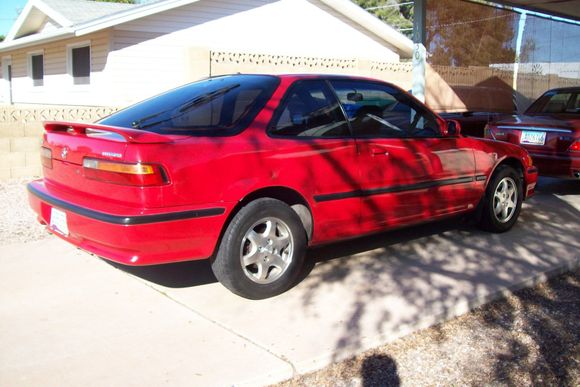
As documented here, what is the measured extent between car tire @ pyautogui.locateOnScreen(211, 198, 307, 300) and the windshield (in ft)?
20.1

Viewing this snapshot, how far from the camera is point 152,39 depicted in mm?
14992

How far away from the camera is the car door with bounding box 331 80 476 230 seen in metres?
4.91

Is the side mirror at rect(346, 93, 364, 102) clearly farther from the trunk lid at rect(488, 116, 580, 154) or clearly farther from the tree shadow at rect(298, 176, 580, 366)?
the trunk lid at rect(488, 116, 580, 154)

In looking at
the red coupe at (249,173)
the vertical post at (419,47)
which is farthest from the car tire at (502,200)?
the vertical post at (419,47)

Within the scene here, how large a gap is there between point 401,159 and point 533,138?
12.4 ft

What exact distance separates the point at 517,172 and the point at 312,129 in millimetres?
2873

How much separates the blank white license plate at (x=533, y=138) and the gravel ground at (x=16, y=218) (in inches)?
245

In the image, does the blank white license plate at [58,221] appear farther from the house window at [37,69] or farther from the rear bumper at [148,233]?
the house window at [37,69]

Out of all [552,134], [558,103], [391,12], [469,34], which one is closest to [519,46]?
[469,34]

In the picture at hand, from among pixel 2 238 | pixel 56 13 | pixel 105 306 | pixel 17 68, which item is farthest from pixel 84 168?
pixel 17 68

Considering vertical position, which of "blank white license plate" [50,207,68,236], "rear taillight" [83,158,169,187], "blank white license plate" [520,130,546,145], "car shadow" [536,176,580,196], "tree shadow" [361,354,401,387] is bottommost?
"tree shadow" [361,354,401,387]

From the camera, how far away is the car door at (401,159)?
16.1ft

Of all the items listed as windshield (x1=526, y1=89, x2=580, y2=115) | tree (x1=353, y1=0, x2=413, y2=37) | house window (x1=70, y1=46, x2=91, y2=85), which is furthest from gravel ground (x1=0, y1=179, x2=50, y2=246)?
tree (x1=353, y1=0, x2=413, y2=37)

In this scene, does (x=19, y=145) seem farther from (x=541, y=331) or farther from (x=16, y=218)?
(x=541, y=331)
